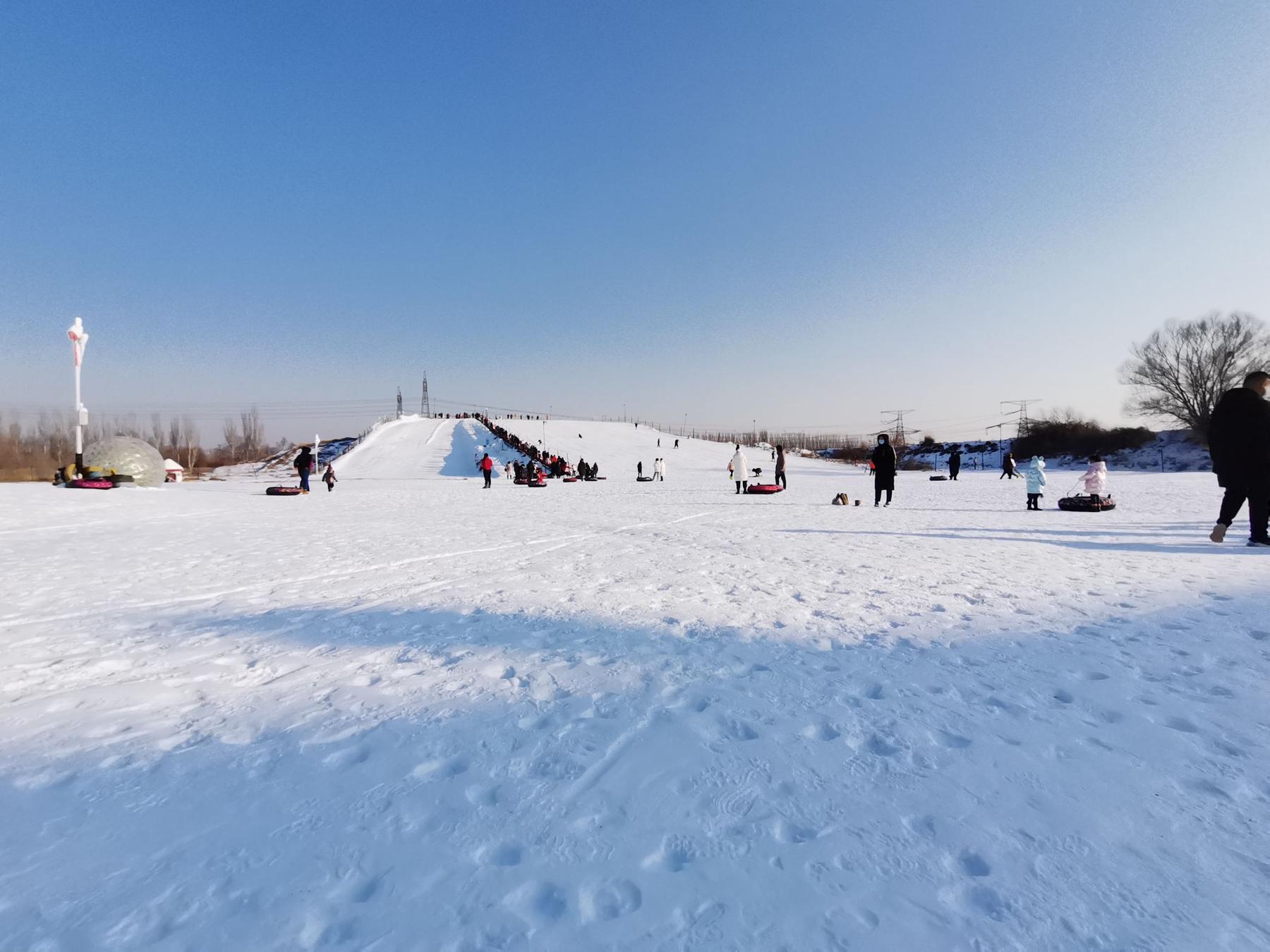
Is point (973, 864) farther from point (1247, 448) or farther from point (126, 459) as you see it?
point (126, 459)

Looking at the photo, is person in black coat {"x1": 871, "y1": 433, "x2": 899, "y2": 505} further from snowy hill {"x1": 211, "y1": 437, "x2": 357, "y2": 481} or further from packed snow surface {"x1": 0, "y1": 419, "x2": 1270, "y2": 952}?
snowy hill {"x1": 211, "y1": 437, "x2": 357, "y2": 481}

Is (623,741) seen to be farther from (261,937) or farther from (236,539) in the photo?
(236,539)

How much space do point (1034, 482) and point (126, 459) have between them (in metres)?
30.4

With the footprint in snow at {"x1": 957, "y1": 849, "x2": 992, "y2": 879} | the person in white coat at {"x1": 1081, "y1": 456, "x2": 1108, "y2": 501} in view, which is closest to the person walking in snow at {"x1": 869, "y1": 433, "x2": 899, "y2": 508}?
the person in white coat at {"x1": 1081, "y1": 456, "x2": 1108, "y2": 501}

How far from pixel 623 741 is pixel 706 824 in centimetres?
69

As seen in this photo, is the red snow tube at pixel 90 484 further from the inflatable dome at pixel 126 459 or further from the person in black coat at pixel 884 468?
the person in black coat at pixel 884 468

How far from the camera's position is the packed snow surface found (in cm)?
178

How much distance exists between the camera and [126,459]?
21.6 meters

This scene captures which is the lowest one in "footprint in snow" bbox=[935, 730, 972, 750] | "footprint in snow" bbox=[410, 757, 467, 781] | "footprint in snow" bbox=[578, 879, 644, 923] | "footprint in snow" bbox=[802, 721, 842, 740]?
"footprint in snow" bbox=[578, 879, 644, 923]

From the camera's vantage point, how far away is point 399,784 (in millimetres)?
2477

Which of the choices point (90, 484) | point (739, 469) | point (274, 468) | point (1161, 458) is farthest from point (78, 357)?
point (1161, 458)

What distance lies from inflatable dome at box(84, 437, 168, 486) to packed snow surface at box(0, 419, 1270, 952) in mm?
19054

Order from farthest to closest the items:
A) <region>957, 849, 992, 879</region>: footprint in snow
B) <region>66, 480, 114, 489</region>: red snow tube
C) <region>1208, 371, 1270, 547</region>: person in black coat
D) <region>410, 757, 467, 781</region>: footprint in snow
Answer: <region>66, 480, 114, 489</region>: red snow tube < <region>1208, 371, 1270, 547</region>: person in black coat < <region>410, 757, 467, 781</region>: footprint in snow < <region>957, 849, 992, 879</region>: footprint in snow

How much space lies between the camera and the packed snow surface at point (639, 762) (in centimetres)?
178
